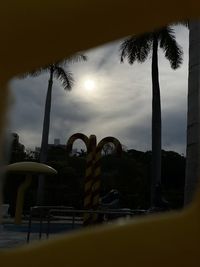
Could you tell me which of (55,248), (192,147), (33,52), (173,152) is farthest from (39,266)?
(173,152)

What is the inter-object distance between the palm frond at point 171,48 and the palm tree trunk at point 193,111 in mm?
13058

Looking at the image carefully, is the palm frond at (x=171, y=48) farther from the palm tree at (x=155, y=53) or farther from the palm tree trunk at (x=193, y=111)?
the palm tree trunk at (x=193, y=111)

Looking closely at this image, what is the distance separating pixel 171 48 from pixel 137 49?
145 cm

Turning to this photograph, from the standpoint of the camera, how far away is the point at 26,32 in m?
2.59

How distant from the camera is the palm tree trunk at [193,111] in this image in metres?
7.22

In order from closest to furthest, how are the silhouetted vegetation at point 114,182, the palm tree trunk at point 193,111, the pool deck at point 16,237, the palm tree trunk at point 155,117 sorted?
the palm tree trunk at point 193,111
the pool deck at point 16,237
the palm tree trunk at point 155,117
the silhouetted vegetation at point 114,182

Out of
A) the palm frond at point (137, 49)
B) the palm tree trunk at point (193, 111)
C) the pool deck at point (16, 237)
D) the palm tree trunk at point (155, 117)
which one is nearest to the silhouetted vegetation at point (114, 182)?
the palm tree trunk at point (155, 117)

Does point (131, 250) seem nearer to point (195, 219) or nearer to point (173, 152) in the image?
point (195, 219)

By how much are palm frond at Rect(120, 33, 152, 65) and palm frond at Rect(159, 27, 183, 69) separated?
599 millimetres

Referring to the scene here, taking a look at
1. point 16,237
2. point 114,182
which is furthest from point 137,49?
point 16,237

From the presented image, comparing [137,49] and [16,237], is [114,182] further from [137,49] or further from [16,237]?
[16,237]

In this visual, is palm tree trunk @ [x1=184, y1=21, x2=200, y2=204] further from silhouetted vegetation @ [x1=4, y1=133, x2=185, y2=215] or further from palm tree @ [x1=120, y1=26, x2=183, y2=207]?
silhouetted vegetation @ [x1=4, y1=133, x2=185, y2=215]

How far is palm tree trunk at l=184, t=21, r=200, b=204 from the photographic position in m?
7.22

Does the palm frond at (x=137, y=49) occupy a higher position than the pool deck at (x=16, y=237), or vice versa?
the palm frond at (x=137, y=49)
